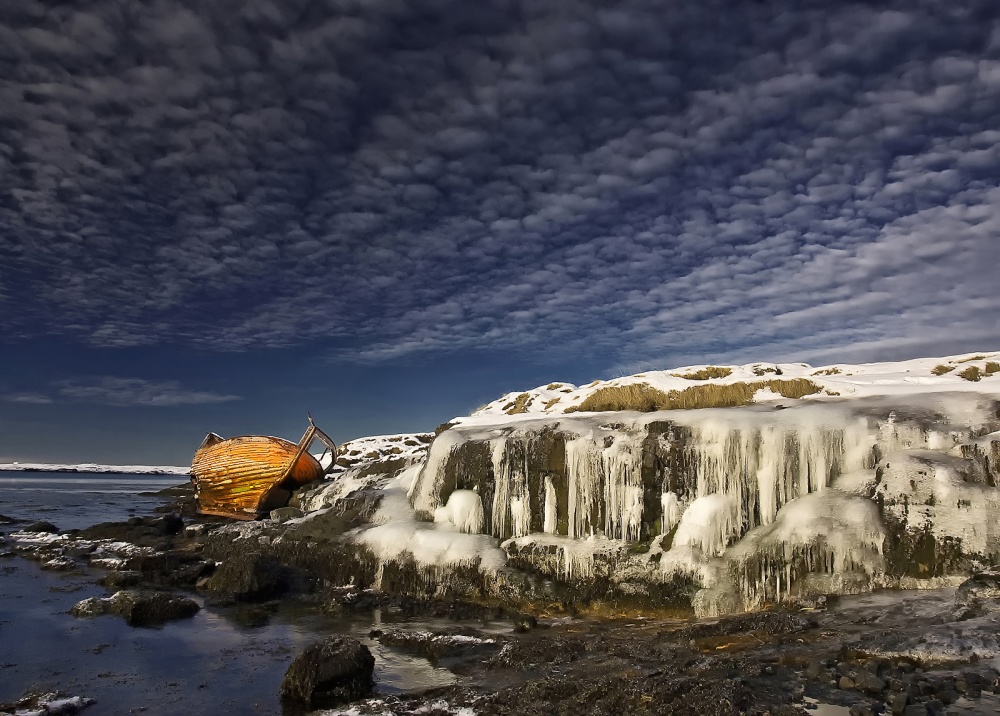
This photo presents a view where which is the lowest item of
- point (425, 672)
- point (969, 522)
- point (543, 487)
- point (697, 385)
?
point (425, 672)

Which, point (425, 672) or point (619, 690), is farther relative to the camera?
point (425, 672)

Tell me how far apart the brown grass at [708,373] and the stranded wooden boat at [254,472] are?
61.5 feet

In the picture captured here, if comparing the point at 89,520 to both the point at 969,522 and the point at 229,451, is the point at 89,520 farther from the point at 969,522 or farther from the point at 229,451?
the point at 969,522

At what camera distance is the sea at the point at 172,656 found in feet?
29.1

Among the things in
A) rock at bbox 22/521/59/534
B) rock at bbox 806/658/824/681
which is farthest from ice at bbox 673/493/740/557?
rock at bbox 22/521/59/534

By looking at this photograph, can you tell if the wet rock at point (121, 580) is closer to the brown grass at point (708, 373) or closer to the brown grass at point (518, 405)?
the brown grass at point (518, 405)

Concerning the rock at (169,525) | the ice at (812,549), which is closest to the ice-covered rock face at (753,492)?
the ice at (812,549)

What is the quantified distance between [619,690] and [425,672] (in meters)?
3.59

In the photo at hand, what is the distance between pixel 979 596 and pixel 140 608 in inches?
656

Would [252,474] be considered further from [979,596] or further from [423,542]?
[979,596]

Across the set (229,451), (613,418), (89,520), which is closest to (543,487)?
(613,418)

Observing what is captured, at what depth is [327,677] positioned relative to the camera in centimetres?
883

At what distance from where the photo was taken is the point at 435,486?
18.5m

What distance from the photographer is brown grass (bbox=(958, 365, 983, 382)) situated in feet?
71.1
